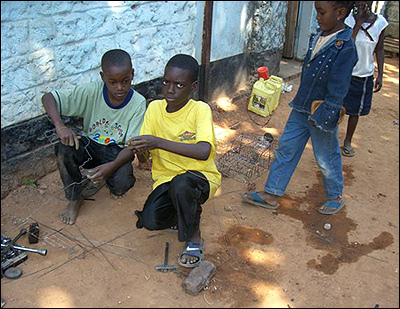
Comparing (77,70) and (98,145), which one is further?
(77,70)

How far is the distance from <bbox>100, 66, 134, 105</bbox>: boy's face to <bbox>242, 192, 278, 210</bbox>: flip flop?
1.38 m

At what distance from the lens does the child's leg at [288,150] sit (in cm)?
348

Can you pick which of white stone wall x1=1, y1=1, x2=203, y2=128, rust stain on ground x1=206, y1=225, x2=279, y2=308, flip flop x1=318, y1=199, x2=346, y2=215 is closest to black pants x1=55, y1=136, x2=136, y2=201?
white stone wall x1=1, y1=1, x2=203, y2=128

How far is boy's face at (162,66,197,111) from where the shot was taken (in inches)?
110

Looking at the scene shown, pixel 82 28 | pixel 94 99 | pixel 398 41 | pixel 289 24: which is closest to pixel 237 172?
pixel 94 99

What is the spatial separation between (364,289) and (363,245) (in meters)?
0.56

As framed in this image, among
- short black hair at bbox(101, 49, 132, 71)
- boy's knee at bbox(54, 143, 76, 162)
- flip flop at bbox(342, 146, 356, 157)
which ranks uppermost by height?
short black hair at bbox(101, 49, 132, 71)

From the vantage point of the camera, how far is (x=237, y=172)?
14.2 ft

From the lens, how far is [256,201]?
12.3 ft

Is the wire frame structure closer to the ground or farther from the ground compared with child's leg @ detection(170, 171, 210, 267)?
closer to the ground

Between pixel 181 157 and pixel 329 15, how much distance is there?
55.6 inches

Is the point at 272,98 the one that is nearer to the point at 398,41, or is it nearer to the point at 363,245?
the point at 363,245

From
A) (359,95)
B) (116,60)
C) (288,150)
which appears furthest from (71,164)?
(359,95)

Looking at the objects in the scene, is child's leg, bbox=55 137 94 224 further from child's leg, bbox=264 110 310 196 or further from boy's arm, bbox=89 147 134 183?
child's leg, bbox=264 110 310 196
